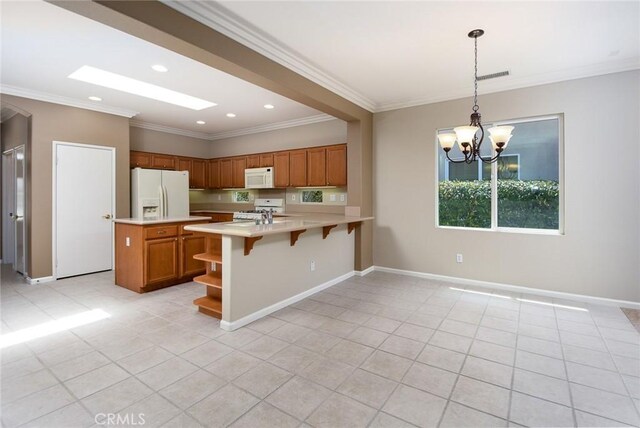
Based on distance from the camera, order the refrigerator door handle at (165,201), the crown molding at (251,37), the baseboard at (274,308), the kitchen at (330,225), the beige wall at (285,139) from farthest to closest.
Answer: the refrigerator door handle at (165,201)
the beige wall at (285,139)
the baseboard at (274,308)
the crown molding at (251,37)
the kitchen at (330,225)

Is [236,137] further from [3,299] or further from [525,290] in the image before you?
[525,290]

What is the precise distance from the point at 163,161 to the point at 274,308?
4319 millimetres

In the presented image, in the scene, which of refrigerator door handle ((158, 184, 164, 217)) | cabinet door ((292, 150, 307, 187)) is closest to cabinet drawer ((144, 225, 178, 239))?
refrigerator door handle ((158, 184, 164, 217))

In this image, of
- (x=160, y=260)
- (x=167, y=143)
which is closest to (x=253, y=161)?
(x=167, y=143)

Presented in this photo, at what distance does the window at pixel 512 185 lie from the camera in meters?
3.86

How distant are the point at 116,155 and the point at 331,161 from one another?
11.7ft

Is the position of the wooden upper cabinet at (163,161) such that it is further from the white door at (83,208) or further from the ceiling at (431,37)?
the ceiling at (431,37)

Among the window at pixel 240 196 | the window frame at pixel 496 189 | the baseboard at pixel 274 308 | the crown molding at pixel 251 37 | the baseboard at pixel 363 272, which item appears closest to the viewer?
the crown molding at pixel 251 37

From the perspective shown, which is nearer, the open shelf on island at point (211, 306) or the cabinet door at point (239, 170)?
the open shelf on island at point (211, 306)

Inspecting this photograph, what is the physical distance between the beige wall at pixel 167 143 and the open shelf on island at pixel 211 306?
4094 mm

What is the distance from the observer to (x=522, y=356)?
7.95ft

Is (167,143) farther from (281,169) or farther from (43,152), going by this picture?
(281,169)

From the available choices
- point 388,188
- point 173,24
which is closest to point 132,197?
point 173,24

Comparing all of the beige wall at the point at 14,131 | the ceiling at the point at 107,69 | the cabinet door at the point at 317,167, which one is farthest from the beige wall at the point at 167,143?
the cabinet door at the point at 317,167
